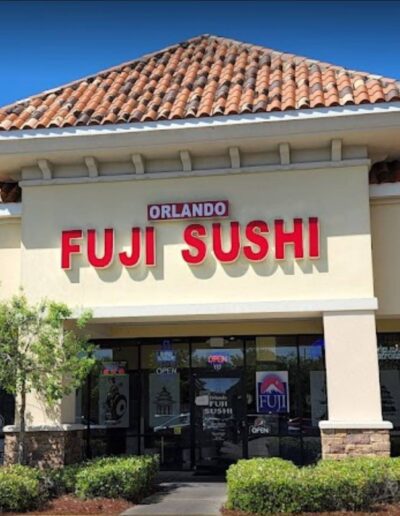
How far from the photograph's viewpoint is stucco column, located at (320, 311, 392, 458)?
1203 centimetres

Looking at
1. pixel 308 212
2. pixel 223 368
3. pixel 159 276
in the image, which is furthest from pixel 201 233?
pixel 223 368

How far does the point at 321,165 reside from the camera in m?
13.2

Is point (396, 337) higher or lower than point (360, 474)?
higher

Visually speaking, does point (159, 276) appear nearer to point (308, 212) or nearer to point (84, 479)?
point (308, 212)

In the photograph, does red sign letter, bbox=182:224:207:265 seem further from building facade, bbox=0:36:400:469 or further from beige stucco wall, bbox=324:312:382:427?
beige stucco wall, bbox=324:312:382:427

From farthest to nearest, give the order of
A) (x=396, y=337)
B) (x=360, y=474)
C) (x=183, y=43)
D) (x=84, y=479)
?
(x=183, y=43) → (x=396, y=337) → (x=84, y=479) → (x=360, y=474)

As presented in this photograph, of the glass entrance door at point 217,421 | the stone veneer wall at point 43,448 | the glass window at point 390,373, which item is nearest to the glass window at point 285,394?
the glass entrance door at point 217,421

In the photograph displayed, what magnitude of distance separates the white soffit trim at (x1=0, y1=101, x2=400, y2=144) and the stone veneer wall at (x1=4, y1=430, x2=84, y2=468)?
5.77 m

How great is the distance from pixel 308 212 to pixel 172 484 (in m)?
6.19

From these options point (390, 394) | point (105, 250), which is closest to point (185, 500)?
point (105, 250)

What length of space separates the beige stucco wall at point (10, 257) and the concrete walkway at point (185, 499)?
5103 millimetres

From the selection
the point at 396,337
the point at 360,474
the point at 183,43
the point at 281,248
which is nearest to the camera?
the point at 360,474

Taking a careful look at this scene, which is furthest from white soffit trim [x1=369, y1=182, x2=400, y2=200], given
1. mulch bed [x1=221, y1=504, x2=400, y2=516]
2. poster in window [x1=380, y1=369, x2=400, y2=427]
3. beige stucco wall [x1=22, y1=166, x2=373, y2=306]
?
mulch bed [x1=221, y1=504, x2=400, y2=516]

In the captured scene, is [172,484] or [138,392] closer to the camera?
[172,484]
